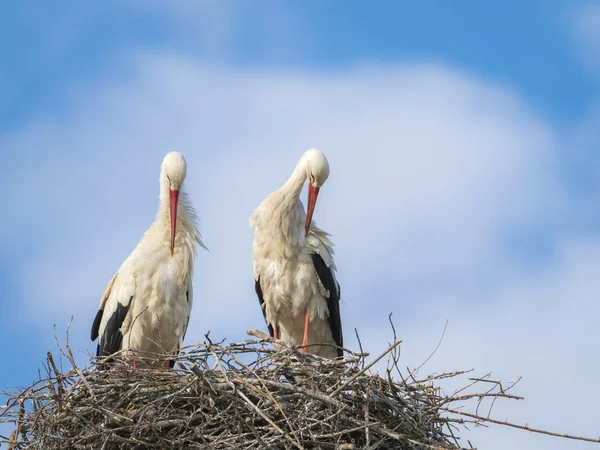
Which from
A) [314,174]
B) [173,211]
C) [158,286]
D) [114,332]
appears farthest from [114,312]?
[314,174]

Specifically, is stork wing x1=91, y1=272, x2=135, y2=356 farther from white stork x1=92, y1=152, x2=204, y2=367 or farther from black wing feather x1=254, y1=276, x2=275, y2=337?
black wing feather x1=254, y1=276, x2=275, y2=337

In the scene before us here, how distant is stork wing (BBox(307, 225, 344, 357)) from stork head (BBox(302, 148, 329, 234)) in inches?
5.5

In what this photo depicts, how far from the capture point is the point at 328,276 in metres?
7.71

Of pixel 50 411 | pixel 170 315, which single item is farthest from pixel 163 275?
pixel 50 411

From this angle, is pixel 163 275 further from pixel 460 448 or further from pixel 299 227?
pixel 460 448

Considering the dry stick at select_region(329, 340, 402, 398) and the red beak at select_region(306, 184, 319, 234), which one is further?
the red beak at select_region(306, 184, 319, 234)

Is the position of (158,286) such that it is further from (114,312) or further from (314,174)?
(314,174)

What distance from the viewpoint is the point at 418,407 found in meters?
6.02

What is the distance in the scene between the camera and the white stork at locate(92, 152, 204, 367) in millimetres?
7434

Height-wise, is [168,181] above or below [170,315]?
above

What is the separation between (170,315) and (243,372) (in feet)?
5.65

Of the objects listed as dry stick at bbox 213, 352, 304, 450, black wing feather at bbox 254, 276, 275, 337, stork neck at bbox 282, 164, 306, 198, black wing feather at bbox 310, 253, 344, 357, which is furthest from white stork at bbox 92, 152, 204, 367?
dry stick at bbox 213, 352, 304, 450

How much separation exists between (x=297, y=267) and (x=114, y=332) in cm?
129

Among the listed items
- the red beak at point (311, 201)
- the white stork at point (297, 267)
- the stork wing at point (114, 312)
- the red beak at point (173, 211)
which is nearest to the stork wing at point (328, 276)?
the white stork at point (297, 267)
